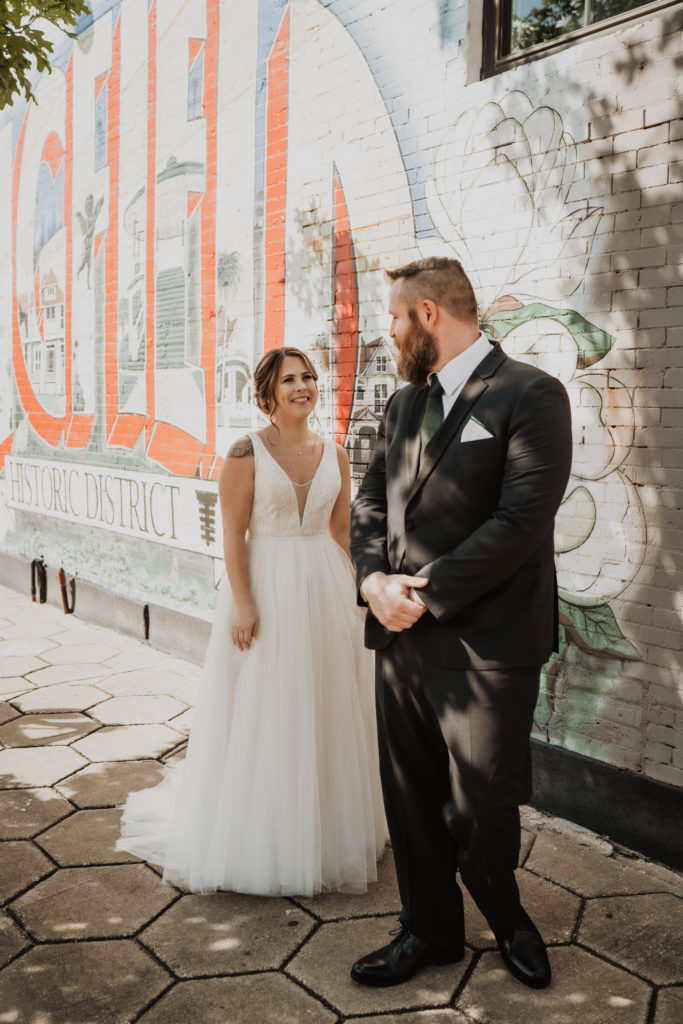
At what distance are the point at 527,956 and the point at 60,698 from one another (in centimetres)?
388

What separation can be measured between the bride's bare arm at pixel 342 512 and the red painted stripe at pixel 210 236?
2766 mm

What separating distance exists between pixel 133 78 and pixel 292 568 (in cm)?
557

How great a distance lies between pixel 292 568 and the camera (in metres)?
3.56

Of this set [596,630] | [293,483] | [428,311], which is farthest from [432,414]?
[596,630]

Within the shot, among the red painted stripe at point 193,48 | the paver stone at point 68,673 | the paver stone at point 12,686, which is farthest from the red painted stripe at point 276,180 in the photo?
the paver stone at point 12,686

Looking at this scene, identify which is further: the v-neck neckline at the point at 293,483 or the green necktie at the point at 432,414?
the v-neck neckline at the point at 293,483

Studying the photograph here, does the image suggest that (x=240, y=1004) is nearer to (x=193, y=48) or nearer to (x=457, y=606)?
(x=457, y=606)

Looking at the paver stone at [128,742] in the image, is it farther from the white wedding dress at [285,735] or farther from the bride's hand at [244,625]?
the bride's hand at [244,625]

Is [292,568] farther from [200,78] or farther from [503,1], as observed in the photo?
[200,78]

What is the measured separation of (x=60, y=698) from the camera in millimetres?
5723

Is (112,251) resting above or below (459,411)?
above

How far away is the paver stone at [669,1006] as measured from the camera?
262 centimetres

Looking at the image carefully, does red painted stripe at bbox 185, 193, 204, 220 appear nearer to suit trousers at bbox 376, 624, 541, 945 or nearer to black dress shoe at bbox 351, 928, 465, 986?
suit trousers at bbox 376, 624, 541, 945

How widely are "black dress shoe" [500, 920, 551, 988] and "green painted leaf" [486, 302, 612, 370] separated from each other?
95.0 inches
